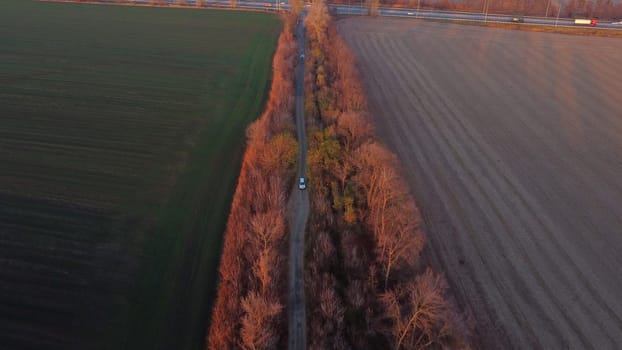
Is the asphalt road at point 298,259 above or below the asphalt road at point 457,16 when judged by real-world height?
below

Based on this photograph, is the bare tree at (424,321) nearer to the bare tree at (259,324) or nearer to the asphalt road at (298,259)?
the asphalt road at (298,259)

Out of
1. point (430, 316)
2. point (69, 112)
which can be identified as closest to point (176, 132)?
point (69, 112)

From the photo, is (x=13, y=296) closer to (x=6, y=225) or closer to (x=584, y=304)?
(x=6, y=225)

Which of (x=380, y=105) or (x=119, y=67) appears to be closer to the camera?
(x=380, y=105)

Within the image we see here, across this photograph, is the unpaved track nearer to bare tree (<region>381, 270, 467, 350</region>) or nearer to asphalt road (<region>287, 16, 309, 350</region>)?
bare tree (<region>381, 270, 467, 350</region>)

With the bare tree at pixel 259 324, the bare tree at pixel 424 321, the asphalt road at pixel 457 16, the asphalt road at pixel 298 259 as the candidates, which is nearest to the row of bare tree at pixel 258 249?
the bare tree at pixel 259 324

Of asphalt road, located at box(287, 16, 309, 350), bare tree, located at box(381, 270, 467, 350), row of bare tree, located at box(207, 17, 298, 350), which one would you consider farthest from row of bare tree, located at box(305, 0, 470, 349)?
row of bare tree, located at box(207, 17, 298, 350)

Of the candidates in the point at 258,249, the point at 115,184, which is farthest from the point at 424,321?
the point at 115,184

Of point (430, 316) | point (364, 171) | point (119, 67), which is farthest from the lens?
point (119, 67)
